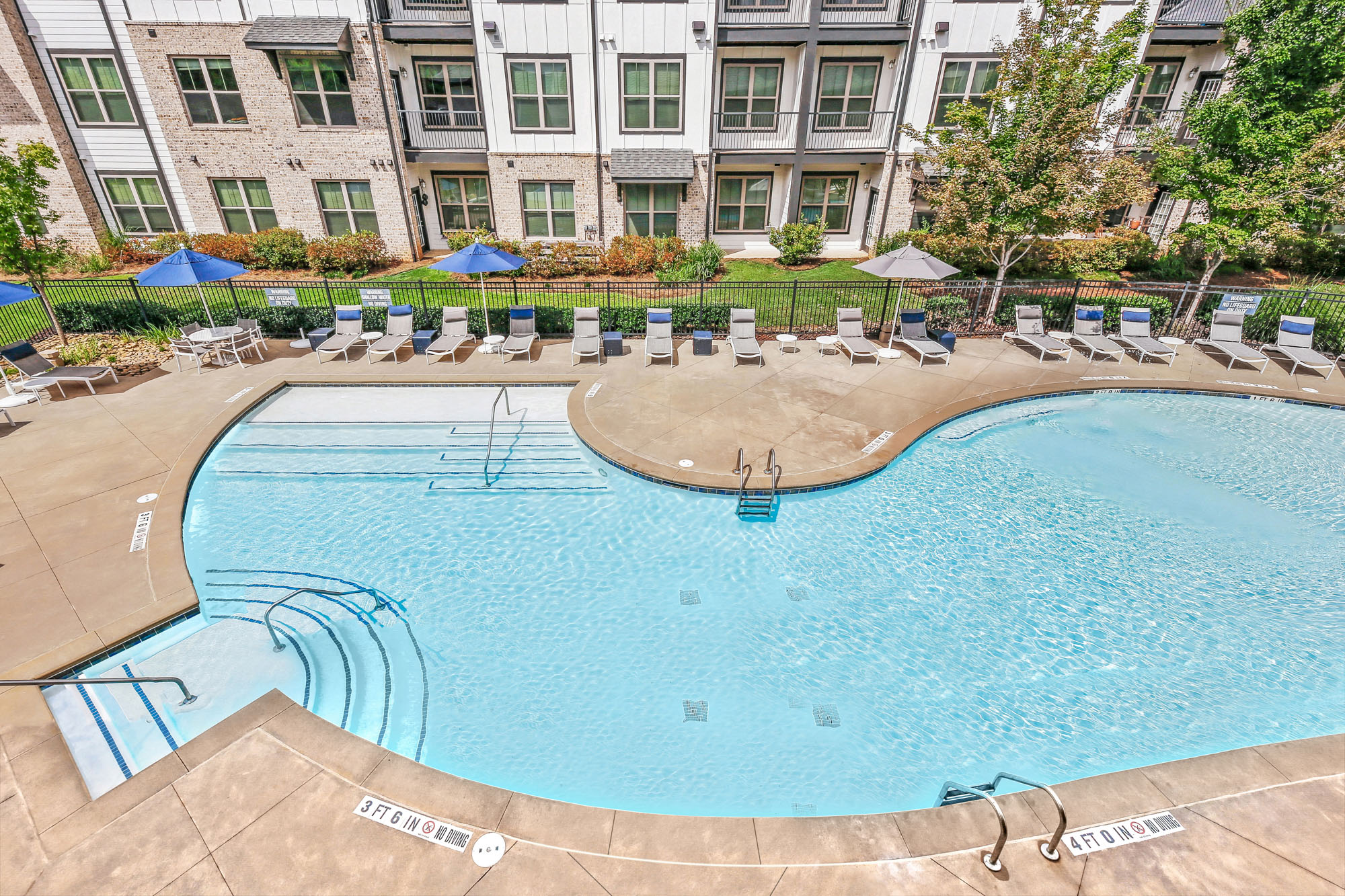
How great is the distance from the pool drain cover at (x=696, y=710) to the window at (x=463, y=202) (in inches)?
826

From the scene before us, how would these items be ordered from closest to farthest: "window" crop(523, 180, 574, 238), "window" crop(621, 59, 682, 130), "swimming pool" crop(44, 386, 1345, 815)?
"swimming pool" crop(44, 386, 1345, 815), "window" crop(621, 59, 682, 130), "window" crop(523, 180, 574, 238)

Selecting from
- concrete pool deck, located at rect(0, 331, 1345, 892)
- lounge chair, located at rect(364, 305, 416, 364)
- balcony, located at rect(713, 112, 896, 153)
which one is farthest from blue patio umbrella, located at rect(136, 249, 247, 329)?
balcony, located at rect(713, 112, 896, 153)

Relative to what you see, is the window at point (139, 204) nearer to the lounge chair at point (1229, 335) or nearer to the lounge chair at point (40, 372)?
the lounge chair at point (40, 372)

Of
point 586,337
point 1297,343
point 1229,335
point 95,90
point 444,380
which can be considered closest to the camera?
point 444,380

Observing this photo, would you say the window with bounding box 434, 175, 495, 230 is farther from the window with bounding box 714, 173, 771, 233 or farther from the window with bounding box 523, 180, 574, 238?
the window with bounding box 714, 173, 771, 233

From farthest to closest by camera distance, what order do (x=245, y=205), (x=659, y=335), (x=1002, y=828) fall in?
(x=245, y=205)
(x=659, y=335)
(x=1002, y=828)

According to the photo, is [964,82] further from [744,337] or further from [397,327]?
[397,327]

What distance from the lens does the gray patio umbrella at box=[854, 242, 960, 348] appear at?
44.6ft

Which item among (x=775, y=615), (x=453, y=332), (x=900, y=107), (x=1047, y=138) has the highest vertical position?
(x=900, y=107)

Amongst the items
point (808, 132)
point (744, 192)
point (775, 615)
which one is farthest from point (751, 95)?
point (775, 615)

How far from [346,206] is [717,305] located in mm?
14818

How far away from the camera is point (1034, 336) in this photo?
1515cm

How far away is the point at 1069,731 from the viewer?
20.1 feet

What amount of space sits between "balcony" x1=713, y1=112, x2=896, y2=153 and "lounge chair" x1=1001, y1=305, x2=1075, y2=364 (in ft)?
31.6
